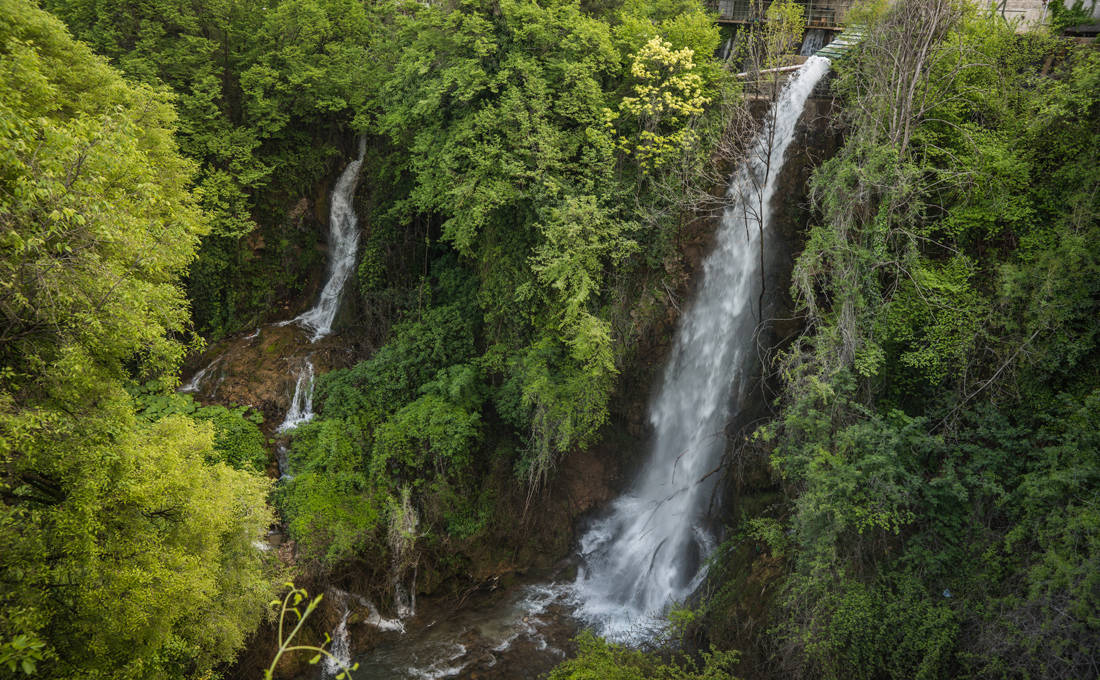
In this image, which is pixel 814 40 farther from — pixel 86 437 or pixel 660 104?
pixel 86 437

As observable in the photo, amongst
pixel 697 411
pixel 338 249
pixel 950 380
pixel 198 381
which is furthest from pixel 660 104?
pixel 198 381

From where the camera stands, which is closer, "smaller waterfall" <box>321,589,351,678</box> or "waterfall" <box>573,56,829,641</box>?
"smaller waterfall" <box>321,589,351,678</box>

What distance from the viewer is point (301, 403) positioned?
1569cm

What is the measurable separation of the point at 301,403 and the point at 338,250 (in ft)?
18.4

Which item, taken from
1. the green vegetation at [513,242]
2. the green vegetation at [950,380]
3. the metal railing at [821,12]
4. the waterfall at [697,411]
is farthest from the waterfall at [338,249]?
the metal railing at [821,12]

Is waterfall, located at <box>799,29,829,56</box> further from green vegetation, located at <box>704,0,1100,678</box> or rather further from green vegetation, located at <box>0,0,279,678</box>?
green vegetation, located at <box>0,0,279,678</box>

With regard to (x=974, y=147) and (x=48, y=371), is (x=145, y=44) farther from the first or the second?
(x=974, y=147)

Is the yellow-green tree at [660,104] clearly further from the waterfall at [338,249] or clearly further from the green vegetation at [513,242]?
the waterfall at [338,249]

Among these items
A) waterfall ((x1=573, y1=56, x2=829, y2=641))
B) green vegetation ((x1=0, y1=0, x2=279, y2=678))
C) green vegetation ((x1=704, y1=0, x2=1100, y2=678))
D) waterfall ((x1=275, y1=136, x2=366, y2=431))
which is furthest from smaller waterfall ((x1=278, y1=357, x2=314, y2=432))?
green vegetation ((x1=704, y1=0, x2=1100, y2=678))

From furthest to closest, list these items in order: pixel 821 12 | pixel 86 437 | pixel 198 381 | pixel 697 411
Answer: pixel 821 12
pixel 198 381
pixel 697 411
pixel 86 437

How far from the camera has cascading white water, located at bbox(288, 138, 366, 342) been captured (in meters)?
18.2

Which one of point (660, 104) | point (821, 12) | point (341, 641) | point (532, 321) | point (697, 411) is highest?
point (821, 12)

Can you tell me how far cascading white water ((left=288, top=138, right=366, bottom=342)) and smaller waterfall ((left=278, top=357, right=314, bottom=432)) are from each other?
5.86 ft

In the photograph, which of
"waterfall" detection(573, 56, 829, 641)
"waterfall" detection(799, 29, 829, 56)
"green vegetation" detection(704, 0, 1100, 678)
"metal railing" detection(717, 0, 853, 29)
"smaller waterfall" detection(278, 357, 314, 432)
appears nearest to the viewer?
"green vegetation" detection(704, 0, 1100, 678)
